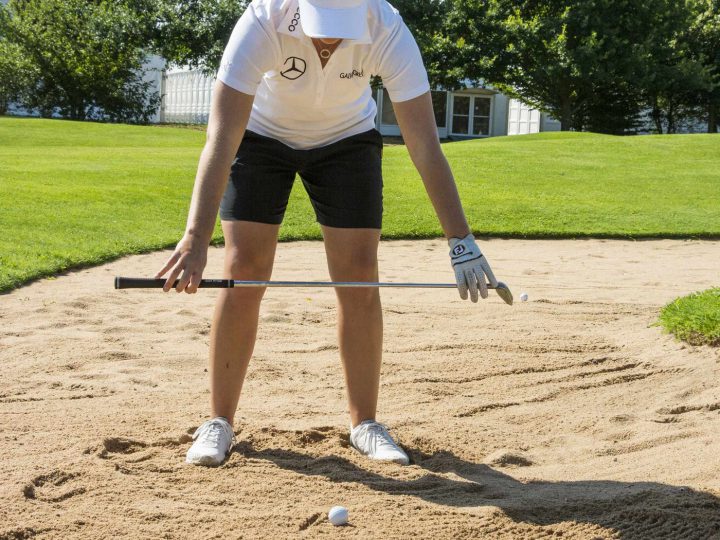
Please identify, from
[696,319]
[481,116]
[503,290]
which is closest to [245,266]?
[503,290]

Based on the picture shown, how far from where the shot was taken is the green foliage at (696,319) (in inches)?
217

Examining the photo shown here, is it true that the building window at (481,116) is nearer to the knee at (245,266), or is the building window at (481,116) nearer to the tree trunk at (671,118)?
the tree trunk at (671,118)

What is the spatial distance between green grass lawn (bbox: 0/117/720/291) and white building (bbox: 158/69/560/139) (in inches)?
717

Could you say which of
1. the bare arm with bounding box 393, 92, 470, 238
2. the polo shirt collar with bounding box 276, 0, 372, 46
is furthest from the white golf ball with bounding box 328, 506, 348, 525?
the polo shirt collar with bounding box 276, 0, 372, 46

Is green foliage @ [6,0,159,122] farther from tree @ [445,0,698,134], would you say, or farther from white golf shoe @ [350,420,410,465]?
white golf shoe @ [350,420,410,465]

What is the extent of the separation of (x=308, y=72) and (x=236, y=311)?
1.00m

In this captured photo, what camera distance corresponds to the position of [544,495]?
3.43 metres

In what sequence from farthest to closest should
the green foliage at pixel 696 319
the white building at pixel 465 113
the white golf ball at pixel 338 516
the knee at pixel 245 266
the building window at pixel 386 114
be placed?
1. the white building at pixel 465 113
2. the building window at pixel 386 114
3. the green foliage at pixel 696 319
4. the knee at pixel 245 266
5. the white golf ball at pixel 338 516

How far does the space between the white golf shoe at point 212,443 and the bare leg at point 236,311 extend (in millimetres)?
79

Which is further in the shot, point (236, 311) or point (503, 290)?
point (236, 311)

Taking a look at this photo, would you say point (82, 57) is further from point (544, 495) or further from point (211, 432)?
point (544, 495)

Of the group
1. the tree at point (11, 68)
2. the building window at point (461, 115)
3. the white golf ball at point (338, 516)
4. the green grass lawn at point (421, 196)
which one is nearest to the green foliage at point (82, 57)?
the tree at point (11, 68)

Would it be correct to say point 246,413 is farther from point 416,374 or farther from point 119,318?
point 119,318

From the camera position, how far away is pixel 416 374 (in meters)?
5.23
